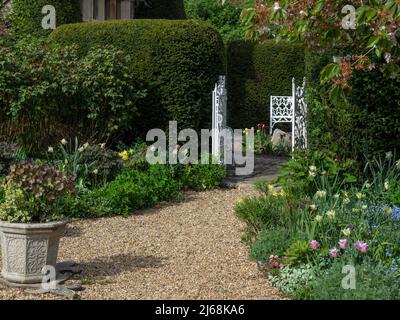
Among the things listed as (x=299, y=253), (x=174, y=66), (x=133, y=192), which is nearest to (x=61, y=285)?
(x=299, y=253)

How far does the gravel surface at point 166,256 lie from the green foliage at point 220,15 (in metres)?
14.6

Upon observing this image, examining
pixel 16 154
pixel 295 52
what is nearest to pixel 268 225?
pixel 16 154

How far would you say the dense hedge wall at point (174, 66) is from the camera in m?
10.2

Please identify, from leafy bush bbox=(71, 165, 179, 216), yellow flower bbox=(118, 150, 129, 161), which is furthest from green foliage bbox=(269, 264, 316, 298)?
yellow flower bbox=(118, 150, 129, 161)

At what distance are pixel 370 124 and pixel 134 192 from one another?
284 centimetres

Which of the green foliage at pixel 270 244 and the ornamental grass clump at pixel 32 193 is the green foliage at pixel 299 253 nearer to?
the green foliage at pixel 270 244

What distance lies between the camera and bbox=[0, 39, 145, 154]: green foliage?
10000 mm

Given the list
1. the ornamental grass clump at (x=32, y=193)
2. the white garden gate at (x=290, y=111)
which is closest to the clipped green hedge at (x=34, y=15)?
the white garden gate at (x=290, y=111)

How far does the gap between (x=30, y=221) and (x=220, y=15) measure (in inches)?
747

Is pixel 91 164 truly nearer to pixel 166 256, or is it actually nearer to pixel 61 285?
pixel 166 256

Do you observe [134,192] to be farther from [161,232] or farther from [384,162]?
[384,162]

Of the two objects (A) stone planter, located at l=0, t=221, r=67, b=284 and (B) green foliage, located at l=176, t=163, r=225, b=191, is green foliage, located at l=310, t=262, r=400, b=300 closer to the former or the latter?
(A) stone planter, located at l=0, t=221, r=67, b=284

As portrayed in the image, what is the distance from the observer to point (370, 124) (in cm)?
768

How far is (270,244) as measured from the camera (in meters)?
5.79
